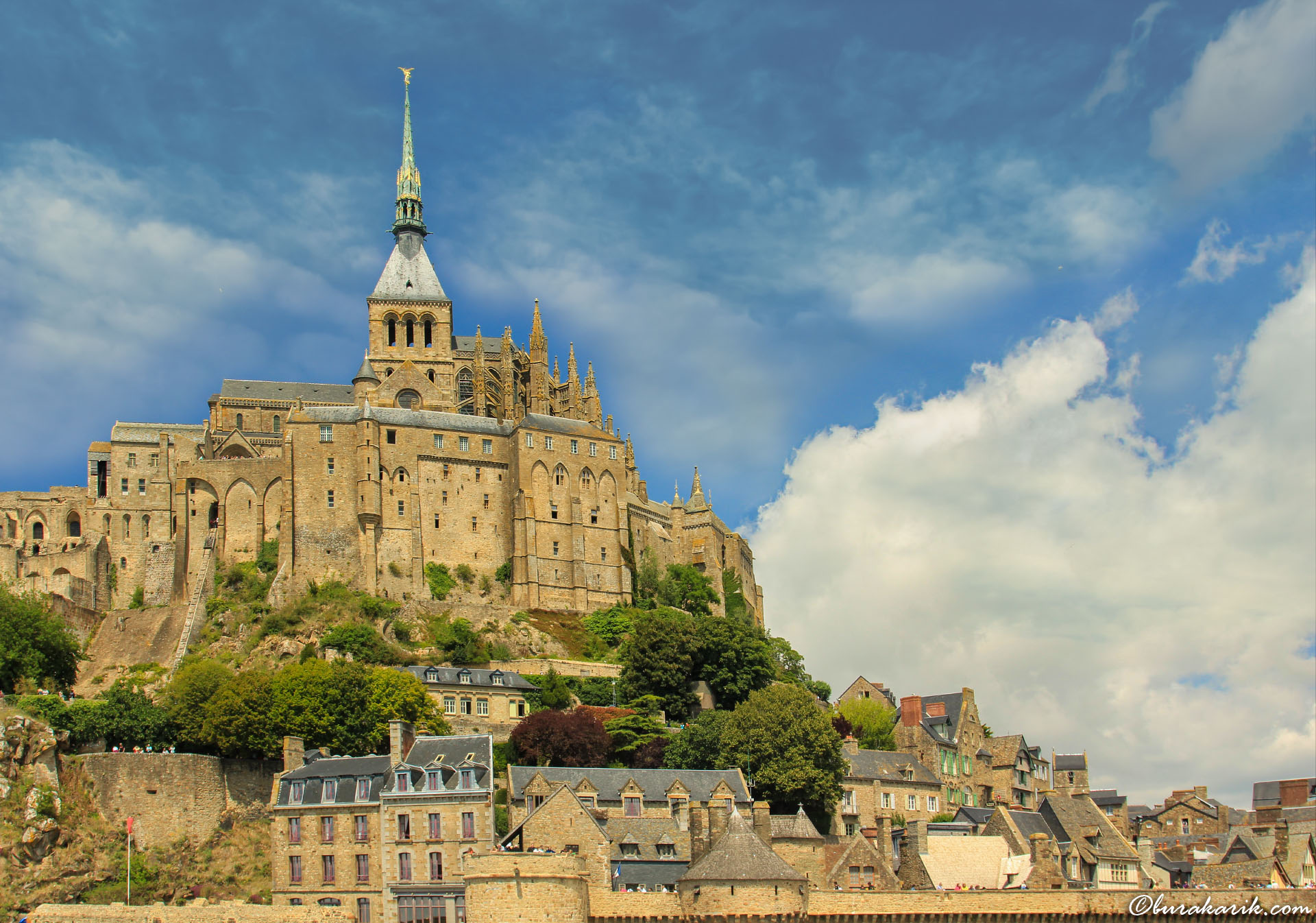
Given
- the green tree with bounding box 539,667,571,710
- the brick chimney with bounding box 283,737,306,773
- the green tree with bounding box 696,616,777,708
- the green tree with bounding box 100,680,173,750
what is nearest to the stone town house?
the green tree with bounding box 696,616,777,708

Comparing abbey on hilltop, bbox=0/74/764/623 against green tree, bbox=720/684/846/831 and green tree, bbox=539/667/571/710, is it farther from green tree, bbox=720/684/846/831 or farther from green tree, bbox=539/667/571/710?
green tree, bbox=720/684/846/831

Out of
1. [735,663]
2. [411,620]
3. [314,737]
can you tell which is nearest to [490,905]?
[314,737]

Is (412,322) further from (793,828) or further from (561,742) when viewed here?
(793,828)

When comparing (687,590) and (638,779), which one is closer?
(638,779)

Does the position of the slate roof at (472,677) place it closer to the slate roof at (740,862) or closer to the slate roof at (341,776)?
the slate roof at (341,776)

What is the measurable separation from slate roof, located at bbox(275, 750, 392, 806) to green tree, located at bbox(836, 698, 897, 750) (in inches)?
1243

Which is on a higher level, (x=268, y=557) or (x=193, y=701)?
(x=268, y=557)

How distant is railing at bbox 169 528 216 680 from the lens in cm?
Answer: 8969

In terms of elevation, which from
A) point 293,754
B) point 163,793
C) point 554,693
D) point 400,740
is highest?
point 554,693

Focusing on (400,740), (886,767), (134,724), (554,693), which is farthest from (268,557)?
(886,767)

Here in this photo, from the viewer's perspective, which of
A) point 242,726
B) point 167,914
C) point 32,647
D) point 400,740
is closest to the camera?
point 167,914

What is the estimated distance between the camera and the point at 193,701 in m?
70.2

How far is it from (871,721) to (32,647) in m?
45.1

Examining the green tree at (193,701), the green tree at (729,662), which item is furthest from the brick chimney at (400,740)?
the green tree at (729,662)
